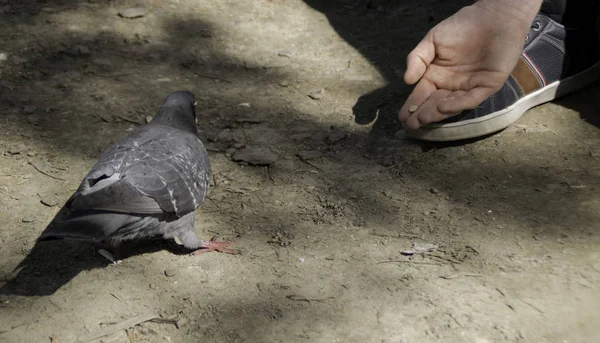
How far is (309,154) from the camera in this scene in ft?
→ 13.8

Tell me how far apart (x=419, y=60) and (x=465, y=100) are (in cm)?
40

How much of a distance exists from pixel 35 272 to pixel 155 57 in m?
2.31

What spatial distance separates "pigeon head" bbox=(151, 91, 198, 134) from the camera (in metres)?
4.01

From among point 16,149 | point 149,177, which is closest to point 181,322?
point 149,177

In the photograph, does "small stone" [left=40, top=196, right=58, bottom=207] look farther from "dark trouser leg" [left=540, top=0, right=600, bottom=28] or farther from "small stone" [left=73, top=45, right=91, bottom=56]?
"dark trouser leg" [left=540, top=0, right=600, bottom=28]

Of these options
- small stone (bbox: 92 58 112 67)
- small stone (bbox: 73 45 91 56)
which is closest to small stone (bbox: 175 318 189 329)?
small stone (bbox: 92 58 112 67)

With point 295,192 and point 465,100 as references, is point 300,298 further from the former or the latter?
point 465,100

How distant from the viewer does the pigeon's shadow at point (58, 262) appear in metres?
3.24

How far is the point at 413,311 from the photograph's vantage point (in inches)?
117

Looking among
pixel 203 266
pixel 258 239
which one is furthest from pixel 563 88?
pixel 203 266

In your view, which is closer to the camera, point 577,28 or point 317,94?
point 577,28

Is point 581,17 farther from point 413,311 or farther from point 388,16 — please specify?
point 413,311

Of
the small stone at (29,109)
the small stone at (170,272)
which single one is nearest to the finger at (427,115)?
the small stone at (170,272)

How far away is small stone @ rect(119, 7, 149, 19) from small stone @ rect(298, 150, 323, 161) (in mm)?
2248
